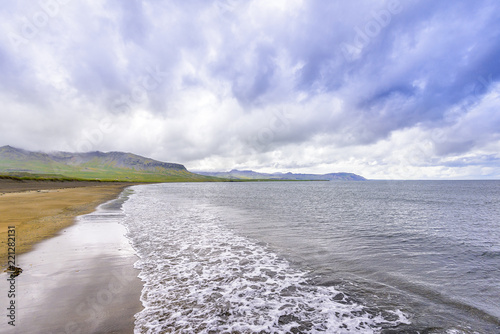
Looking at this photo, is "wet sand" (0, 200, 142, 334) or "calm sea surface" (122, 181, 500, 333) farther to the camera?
"calm sea surface" (122, 181, 500, 333)

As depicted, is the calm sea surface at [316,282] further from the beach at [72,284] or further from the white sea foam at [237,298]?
the beach at [72,284]

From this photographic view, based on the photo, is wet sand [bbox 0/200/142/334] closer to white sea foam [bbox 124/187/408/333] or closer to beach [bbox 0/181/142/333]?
beach [bbox 0/181/142/333]

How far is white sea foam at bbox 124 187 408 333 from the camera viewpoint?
7781 millimetres

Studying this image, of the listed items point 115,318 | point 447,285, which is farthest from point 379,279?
point 115,318

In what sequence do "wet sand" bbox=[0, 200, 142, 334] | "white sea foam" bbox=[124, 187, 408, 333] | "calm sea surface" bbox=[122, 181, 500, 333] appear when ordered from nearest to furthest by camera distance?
"wet sand" bbox=[0, 200, 142, 334], "white sea foam" bbox=[124, 187, 408, 333], "calm sea surface" bbox=[122, 181, 500, 333]

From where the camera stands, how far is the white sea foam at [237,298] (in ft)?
25.5

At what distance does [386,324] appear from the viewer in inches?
316

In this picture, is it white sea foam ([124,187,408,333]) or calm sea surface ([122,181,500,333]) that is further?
calm sea surface ([122,181,500,333])

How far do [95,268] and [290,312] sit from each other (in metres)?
10.3

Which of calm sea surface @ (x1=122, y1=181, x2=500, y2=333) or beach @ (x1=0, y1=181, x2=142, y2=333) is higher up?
beach @ (x1=0, y1=181, x2=142, y2=333)

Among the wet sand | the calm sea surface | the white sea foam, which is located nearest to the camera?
the wet sand

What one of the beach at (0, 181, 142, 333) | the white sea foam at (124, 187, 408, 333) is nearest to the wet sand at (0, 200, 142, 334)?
the beach at (0, 181, 142, 333)

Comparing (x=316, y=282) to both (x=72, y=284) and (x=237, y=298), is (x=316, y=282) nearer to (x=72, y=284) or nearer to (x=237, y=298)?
(x=237, y=298)

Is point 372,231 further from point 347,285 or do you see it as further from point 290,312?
point 290,312
